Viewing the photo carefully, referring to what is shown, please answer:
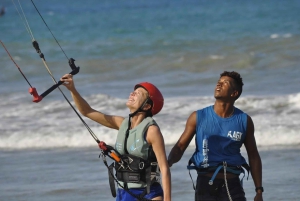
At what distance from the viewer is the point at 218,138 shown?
478cm

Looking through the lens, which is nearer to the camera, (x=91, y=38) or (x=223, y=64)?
(x=223, y=64)

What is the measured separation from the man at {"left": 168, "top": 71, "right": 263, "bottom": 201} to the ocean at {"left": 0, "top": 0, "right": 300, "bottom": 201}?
1184mm

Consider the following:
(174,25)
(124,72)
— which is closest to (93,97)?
(124,72)

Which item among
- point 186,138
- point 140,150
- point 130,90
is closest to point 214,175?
point 186,138

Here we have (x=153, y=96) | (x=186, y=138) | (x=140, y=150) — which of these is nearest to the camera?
(x=140, y=150)

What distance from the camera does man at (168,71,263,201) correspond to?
15.7 ft

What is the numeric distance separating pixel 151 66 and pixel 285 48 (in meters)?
3.84

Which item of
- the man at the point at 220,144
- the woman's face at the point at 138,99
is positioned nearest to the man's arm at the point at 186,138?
the man at the point at 220,144

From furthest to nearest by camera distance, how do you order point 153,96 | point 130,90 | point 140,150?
point 130,90
point 153,96
point 140,150

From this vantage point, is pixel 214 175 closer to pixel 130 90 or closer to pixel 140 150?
pixel 140 150

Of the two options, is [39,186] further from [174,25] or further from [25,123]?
[174,25]

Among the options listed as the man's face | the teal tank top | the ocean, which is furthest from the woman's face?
the ocean

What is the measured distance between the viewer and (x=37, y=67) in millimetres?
20156

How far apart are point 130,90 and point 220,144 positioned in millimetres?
10661
